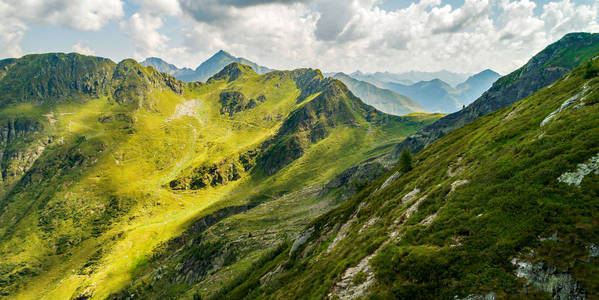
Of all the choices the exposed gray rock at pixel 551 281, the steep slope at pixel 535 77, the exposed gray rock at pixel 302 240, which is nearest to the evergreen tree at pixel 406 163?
the exposed gray rock at pixel 302 240

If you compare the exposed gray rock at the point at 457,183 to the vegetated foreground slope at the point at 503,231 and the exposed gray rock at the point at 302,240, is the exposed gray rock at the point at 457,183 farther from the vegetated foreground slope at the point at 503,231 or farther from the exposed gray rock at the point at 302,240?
the exposed gray rock at the point at 302,240

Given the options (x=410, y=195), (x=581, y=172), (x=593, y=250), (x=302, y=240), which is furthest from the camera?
(x=302, y=240)

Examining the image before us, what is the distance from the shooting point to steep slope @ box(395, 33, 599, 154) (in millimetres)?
168000

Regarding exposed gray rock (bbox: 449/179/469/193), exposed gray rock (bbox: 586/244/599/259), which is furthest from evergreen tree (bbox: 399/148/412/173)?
exposed gray rock (bbox: 586/244/599/259)

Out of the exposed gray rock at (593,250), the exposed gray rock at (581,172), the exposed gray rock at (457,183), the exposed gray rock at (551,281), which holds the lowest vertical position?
the exposed gray rock at (551,281)

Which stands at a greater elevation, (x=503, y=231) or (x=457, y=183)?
(x=457, y=183)

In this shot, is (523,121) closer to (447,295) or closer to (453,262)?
(453,262)

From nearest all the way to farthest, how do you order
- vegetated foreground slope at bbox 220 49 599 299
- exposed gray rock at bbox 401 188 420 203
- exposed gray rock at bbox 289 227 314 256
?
vegetated foreground slope at bbox 220 49 599 299, exposed gray rock at bbox 401 188 420 203, exposed gray rock at bbox 289 227 314 256

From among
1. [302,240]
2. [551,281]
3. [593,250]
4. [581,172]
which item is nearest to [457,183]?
[581,172]

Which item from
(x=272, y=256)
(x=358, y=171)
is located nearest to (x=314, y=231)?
(x=272, y=256)

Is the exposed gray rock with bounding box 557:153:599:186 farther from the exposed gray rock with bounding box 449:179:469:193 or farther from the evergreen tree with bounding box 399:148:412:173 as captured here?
the evergreen tree with bounding box 399:148:412:173

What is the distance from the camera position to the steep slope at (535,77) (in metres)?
168

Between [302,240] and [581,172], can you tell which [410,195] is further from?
[302,240]

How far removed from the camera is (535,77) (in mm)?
171000
